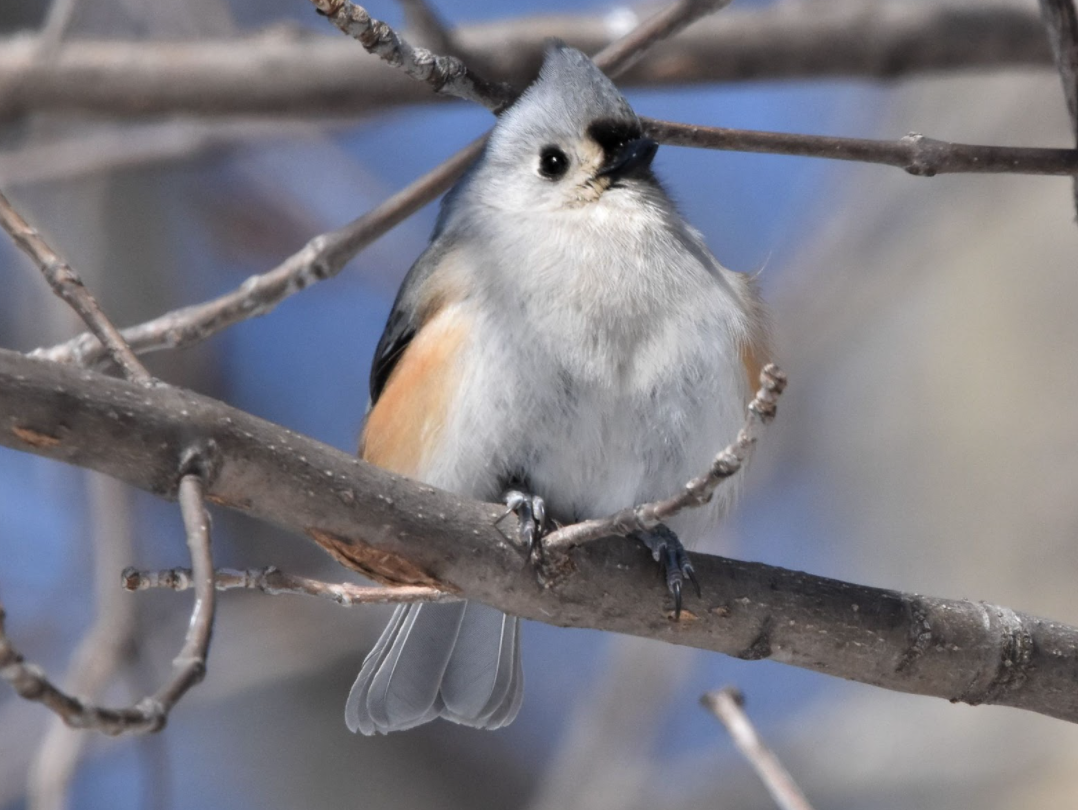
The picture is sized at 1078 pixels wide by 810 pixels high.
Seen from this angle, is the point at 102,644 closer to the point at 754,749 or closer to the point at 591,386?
the point at 591,386

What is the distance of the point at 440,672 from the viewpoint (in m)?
2.85

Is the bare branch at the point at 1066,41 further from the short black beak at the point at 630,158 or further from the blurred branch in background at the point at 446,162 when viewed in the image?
the short black beak at the point at 630,158

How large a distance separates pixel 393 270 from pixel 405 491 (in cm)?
364

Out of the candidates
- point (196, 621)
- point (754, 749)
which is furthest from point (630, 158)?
point (196, 621)

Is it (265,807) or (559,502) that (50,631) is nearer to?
(265,807)

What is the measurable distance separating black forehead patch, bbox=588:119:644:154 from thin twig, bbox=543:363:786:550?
3.97 ft

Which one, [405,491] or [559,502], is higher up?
[559,502]

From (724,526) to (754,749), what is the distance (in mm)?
1779

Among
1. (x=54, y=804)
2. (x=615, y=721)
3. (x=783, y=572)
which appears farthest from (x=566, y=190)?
(x=615, y=721)

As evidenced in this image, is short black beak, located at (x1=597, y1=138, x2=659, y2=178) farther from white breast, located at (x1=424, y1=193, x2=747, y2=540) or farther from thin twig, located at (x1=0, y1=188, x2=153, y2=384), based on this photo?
thin twig, located at (x1=0, y1=188, x2=153, y2=384)

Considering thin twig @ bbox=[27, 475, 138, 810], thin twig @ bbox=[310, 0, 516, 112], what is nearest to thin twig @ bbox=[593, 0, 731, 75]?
thin twig @ bbox=[310, 0, 516, 112]

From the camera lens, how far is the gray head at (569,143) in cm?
283

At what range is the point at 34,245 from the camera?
179 cm

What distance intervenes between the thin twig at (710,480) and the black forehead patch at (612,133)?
1.21 meters
